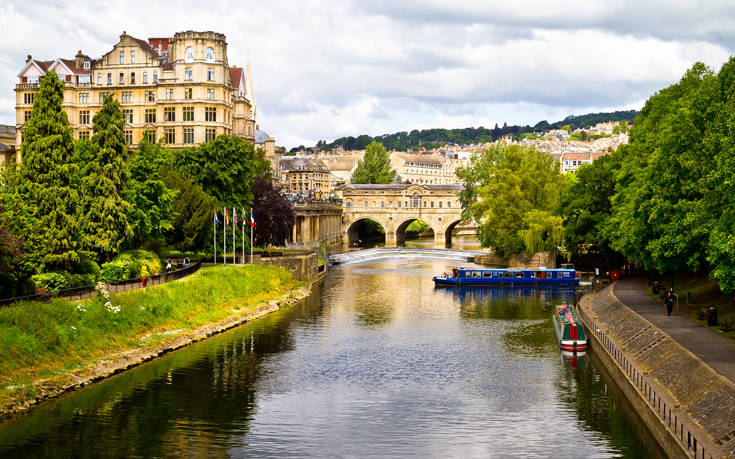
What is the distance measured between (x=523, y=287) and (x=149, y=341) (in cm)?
5272

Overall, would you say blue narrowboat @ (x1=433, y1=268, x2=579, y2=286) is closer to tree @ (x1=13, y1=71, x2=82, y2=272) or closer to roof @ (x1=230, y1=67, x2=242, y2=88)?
roof @ (x1=230, y1=67, x2=242, y2=88)

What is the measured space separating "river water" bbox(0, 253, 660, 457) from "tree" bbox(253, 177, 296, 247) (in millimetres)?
32048

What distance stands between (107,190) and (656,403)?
125ft

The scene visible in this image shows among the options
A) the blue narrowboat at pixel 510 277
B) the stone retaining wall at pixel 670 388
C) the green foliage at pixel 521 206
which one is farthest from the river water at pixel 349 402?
the green foliage at pixel 521 206

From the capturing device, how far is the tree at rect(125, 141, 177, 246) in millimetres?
59688

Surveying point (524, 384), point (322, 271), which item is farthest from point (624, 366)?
point (322, 271)

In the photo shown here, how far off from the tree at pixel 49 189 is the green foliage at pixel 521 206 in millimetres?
62559

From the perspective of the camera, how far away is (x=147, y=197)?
2485 inches

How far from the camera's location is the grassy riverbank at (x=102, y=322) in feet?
122

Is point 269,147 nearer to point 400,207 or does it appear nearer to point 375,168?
point 400,207

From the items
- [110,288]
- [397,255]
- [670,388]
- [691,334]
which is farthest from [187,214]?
[397,255]

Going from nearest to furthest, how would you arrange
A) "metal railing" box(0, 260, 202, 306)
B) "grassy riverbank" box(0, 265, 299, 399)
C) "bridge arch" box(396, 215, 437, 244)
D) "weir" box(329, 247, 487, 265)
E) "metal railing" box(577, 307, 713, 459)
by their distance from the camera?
"metal railing" box(577, 307, 713, 459) → "grassy riverbank" box(0, 265, 299, 399) → "metal railing" box(0, 260, 202, 306) → "weir" box(329, 247, 487, 265) → "bridge arch" box(396, 215, 437, 244)

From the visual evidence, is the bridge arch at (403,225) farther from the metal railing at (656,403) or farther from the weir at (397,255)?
the metal railing at (656,403)

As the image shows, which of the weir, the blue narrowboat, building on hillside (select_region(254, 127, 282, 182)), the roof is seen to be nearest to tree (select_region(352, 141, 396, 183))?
building on hillside (select_region(254, 127, 282, 182))
